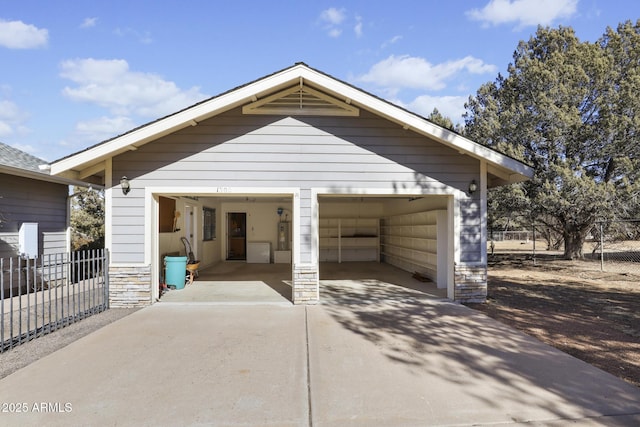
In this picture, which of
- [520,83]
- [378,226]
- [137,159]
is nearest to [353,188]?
[137,159]

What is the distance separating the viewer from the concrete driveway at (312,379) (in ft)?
9.99

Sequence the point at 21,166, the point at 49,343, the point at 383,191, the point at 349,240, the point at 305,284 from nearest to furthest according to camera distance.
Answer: the point at 49,343 < the point at 305,284 < the point at 383,191 < the point at 21,166 < the point at 349,240

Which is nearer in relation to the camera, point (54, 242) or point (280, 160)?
point (280, 160)

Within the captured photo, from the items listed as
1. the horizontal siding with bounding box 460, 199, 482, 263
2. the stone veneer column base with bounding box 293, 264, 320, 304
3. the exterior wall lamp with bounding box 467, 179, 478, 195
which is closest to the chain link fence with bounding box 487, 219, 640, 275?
the horizontal siding with bounding box 460, 199, 482, 263

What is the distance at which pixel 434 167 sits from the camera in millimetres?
7383

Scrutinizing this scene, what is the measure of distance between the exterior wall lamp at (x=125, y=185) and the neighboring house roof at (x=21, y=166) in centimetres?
125

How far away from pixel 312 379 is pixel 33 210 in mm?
9041

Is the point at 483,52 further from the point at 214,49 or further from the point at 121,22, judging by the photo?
the point at 121,22

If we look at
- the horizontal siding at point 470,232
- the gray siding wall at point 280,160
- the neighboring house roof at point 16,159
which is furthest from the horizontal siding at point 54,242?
the horizontal siding at point 470,232

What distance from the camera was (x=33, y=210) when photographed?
8969 millimetres

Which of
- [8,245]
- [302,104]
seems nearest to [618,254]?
[302,104]

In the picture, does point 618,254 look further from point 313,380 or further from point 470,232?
point 313,380

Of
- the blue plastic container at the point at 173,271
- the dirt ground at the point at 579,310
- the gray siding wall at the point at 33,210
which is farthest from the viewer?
the blue plastic container at the point at 173,271

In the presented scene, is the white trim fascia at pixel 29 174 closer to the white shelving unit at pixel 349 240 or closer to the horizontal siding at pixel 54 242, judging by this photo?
the horizontal siding at pixel 54 242
